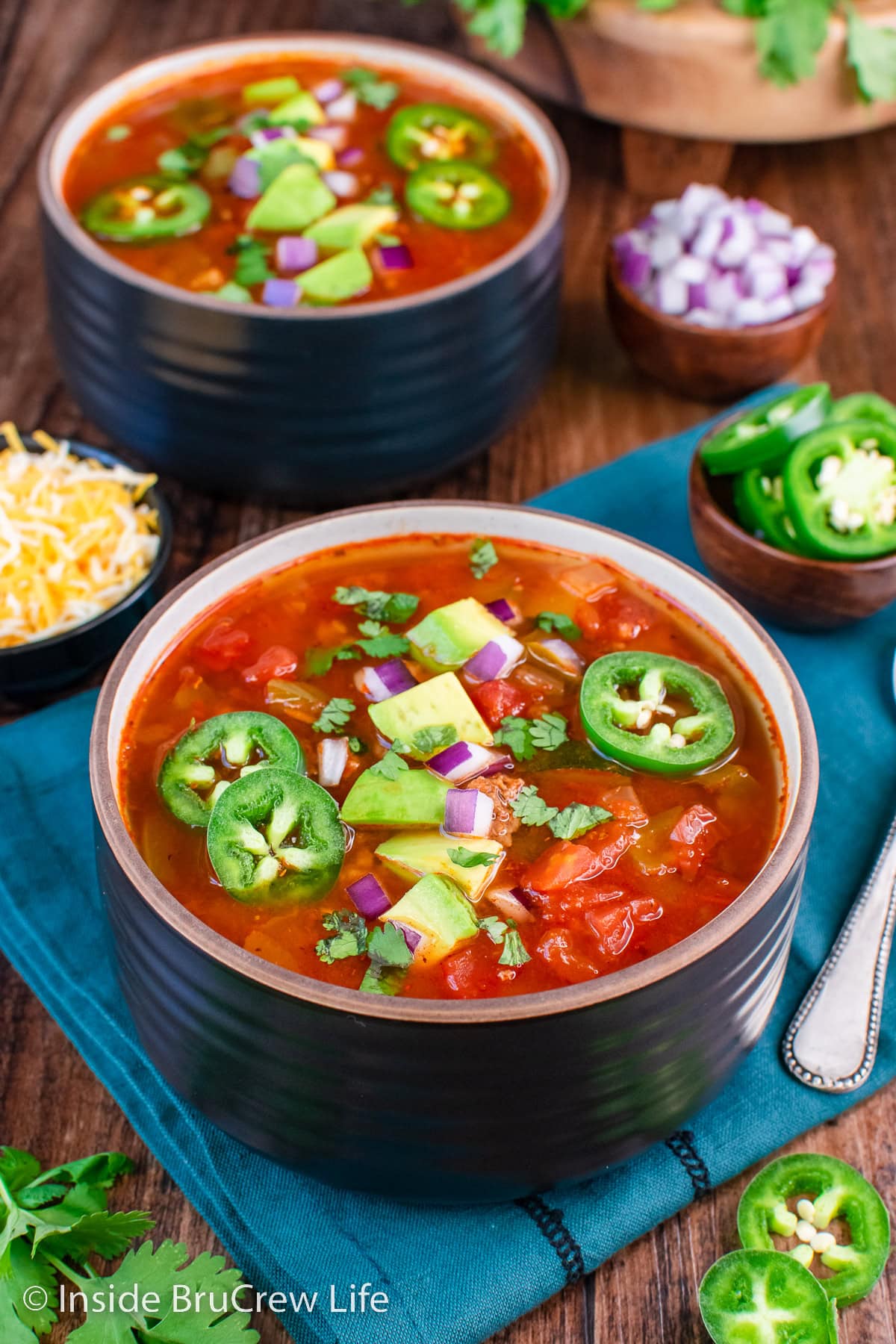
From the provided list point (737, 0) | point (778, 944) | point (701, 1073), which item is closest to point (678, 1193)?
point (701, 1073)

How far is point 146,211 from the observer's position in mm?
3605

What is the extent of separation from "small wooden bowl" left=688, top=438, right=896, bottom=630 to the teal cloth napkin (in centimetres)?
17

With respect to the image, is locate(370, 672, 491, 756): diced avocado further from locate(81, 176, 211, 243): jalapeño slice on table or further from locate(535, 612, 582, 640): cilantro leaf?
locate(81, 176, 211, 243): jalapeño slice on table

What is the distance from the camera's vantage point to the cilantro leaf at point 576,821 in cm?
233

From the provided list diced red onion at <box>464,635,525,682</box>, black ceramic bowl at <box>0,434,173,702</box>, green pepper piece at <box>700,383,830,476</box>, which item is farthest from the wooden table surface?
diced red onion at <box>464,635,525,682</box>

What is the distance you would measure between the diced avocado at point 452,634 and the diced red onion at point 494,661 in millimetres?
22

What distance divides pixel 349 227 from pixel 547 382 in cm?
81

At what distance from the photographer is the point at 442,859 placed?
2281 millimetres

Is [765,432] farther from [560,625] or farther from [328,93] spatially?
[328,93]

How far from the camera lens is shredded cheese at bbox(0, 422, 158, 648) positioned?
312 cm

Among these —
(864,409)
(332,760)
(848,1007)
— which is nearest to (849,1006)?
(848,1007)

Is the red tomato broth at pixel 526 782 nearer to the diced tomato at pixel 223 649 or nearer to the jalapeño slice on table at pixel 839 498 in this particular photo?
the diced tomato at pixel 223 649

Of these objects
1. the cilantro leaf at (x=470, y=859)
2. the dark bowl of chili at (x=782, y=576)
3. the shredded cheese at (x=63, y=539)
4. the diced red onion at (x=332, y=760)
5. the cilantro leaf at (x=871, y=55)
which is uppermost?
the cilantro leaf at (x=871, y=55)

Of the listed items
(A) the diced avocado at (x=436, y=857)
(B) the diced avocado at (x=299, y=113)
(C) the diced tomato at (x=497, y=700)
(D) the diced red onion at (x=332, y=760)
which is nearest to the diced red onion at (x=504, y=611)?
(C) the diced tomato at (x=497, y=700)
